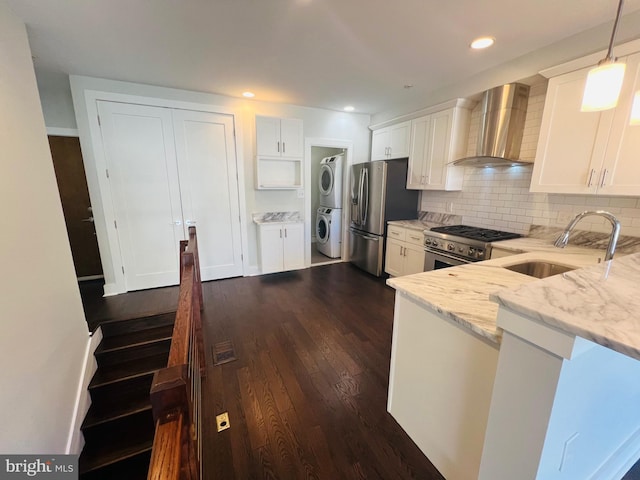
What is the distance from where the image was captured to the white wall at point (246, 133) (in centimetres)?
296

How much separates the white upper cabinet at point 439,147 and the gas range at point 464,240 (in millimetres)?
663

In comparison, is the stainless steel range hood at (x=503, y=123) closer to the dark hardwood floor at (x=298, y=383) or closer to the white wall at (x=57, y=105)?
the dark hardwood floor at (x=298, y=383)

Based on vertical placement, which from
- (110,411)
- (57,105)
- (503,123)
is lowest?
(110,411)

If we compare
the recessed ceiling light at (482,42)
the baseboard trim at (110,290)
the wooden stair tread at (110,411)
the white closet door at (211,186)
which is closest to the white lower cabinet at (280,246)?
the white closet door at (211,186)

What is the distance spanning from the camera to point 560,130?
211 cm

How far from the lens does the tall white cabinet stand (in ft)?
10.3

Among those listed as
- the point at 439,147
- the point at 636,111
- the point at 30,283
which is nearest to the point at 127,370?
the point at 30,283

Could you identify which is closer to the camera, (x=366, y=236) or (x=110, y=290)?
(x=110, y=290)

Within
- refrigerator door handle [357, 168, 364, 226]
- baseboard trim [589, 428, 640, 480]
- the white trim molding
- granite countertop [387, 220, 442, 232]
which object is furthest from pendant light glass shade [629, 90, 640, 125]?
the white trim molding

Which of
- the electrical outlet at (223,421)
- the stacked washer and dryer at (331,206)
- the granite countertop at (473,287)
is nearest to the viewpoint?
the granite countertop at (473,287)

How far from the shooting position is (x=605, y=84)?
3.42 ft

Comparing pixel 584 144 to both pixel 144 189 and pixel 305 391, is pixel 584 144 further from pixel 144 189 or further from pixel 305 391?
pixel 144 189

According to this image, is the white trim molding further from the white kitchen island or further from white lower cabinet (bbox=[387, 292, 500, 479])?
the white kitchen island

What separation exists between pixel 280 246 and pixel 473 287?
10.2ft
